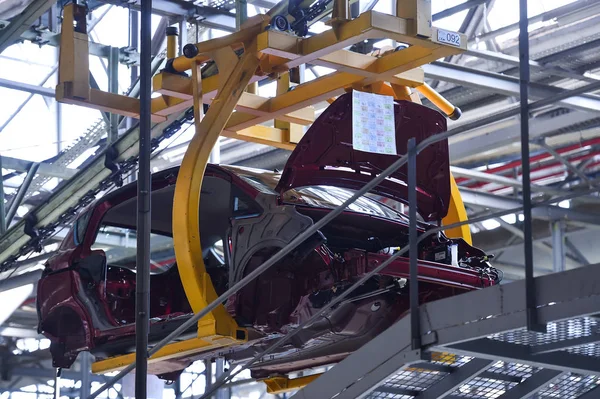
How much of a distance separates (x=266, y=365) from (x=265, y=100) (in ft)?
6.52

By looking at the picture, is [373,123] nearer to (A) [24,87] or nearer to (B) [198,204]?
(B) [198,204]

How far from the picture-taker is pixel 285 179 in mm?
6988

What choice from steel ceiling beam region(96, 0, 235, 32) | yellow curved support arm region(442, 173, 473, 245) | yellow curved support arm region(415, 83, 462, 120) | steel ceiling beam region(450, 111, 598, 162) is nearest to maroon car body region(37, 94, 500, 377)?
yellow curved support arm region(442, 173, 473, 245)

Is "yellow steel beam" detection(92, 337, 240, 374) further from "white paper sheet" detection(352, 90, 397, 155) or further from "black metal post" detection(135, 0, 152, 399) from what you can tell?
"white paper sheet" detection(352, 90, 397, 155)

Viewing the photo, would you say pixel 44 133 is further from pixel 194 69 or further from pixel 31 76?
pixel 194 69

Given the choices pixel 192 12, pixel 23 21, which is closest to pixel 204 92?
pixel 192 12

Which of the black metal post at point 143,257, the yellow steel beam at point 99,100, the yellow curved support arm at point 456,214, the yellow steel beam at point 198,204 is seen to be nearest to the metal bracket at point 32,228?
the yellow steel beam at point 99,100

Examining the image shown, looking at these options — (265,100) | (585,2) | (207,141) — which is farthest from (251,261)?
(585,2)

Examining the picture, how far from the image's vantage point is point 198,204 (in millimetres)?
7141

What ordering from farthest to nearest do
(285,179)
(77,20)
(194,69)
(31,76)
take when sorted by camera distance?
(31,76)
(77,20)
(194,69)
(285,179)

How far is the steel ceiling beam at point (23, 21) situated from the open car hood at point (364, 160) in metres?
4.65

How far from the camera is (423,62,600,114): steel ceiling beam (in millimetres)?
12234

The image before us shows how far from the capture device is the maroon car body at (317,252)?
268 inches

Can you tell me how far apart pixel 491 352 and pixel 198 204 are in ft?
9.09
